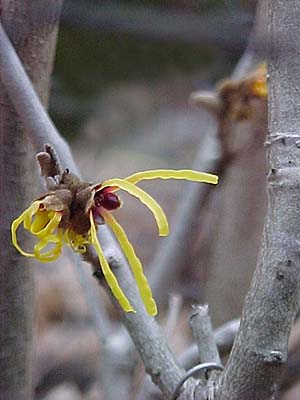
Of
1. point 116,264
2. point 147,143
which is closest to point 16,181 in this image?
point 116,264

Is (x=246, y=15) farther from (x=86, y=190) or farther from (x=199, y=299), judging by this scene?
(x=199, y=299)

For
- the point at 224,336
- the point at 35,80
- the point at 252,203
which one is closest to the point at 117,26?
the point at 35,80

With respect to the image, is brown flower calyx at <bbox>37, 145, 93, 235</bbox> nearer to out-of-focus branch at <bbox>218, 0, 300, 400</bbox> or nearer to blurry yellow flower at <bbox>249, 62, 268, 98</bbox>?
out-of-focus branch at <bbox>218, 0, 300, 400</bbox>

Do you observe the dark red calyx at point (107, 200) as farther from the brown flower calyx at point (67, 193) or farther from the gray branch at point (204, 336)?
the gray branch at point (204, 336)

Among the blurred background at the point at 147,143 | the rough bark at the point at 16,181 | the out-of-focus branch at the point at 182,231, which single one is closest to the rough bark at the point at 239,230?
the blurred background at the point at 147,143

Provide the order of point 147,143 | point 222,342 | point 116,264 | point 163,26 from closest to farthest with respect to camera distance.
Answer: point 163,26 < point 116,264 < point 222,342 < point 147,143

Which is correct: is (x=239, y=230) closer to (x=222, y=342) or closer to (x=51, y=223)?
(x=222, y=342)
